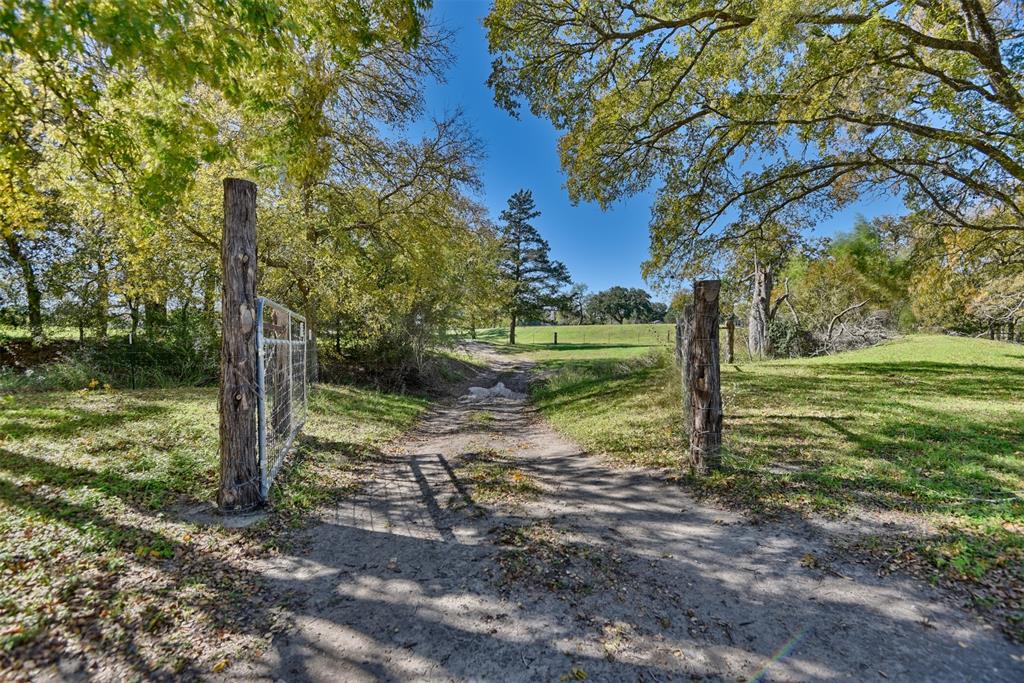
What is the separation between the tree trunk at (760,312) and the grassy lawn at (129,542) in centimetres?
1794

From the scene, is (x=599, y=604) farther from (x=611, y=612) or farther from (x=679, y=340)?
(x=679, y=340)

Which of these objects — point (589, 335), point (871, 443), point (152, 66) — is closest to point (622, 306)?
point (589, 335)

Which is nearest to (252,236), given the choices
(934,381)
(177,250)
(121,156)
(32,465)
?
(121,156)

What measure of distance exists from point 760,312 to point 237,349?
2007 centimetres

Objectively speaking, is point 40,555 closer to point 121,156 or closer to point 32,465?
point 32,465

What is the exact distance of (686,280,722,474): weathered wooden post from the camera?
485cm

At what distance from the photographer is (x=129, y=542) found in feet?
10.4

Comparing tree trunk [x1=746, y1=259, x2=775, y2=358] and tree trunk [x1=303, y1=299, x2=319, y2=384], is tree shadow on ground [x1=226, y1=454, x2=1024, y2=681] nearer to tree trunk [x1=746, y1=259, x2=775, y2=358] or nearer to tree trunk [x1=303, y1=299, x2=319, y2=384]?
tree trunk [x1=303, y1=299, x2=319, y2=384]

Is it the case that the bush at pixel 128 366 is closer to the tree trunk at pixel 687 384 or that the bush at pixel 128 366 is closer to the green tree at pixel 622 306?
the tree trunk at pixel 687 384

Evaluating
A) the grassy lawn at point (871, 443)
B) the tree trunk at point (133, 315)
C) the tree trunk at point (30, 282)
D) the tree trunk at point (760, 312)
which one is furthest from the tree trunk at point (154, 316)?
Result: the tree trunk at point (760, 312)

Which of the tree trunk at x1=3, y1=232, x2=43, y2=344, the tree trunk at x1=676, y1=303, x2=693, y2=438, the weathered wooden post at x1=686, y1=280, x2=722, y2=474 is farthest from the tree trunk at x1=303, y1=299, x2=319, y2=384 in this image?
the weathered wooden post at x1=686, y1=280, x2=722, y2=474

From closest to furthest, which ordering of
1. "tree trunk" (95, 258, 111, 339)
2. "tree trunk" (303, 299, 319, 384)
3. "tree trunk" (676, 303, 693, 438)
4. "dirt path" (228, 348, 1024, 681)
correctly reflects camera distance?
"dirt path" (228, 348, 1024, 681)
"tree trunk" (676, 303, 693, 438)
"tree trunk" (303, 299, 319, 384)
"tree trunk" (95, 258, 111, 339)

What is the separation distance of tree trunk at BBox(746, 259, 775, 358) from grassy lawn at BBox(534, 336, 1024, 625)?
7324mm

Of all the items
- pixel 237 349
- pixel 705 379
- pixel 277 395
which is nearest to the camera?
pixel 237 349
